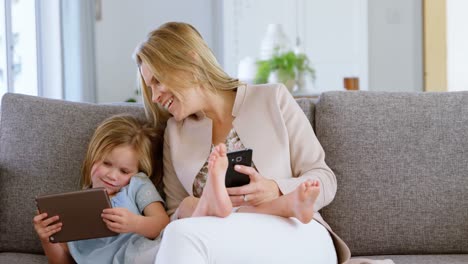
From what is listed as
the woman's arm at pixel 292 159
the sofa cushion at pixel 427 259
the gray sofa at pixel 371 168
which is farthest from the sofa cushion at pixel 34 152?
the sofa cushion at pixel 427 259

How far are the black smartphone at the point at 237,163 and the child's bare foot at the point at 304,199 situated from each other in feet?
0.47

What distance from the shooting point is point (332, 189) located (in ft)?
6.49

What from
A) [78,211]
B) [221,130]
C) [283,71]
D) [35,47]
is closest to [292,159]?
[221,130]

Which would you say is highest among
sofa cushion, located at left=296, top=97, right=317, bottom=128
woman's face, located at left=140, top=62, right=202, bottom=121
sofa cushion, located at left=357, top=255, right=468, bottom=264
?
woman's face, located at left=140, top=62, right=202, bottom=121

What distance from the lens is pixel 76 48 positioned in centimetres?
505

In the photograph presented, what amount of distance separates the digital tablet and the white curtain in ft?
10.6

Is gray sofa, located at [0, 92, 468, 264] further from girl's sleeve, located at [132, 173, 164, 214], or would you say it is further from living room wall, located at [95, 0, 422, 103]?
living room wall, located at [95, 0, 422, 103]

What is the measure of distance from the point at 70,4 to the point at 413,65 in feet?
10.7

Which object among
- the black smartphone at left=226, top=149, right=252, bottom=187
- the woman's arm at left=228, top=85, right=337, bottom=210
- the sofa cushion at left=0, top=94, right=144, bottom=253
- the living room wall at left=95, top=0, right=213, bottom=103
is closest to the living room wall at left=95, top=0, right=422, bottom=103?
the living room wall at left=95, top=0, right=213, bottom=103

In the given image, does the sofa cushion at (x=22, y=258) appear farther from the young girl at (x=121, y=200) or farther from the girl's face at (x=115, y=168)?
the girl's face at (x=115, y=168)

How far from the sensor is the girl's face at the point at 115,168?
2080 mm

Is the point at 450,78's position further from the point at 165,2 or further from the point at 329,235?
the point at 329,235

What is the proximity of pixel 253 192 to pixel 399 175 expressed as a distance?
1.80ft

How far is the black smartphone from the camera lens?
1.77 metres
